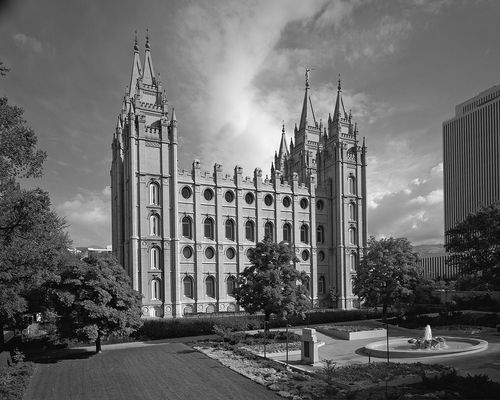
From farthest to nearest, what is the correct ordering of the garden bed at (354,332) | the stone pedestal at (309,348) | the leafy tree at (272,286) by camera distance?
the garden bed at (354,332), the leafy tree at (272,286), the stone pedestal at (309,348)

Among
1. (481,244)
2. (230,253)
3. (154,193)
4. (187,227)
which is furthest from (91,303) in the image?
(481,244)

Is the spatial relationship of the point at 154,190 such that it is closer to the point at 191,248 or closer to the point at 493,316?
the point at 191,248

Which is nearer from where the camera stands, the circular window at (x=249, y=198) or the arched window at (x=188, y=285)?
the arched window at (x=188, y=285)

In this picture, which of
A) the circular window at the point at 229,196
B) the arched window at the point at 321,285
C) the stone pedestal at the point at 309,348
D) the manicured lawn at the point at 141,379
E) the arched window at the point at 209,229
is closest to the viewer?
the manicured lawn at the point at 141,379

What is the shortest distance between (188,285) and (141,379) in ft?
95.0

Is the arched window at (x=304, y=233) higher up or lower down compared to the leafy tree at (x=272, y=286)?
higher up

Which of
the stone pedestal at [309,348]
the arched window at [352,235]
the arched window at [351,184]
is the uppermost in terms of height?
the arched window at [351,184]

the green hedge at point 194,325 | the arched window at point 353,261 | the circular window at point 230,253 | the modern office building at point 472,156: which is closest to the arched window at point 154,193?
the circular window at point 230,253

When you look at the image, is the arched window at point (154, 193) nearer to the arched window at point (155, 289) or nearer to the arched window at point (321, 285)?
the arched window at point (155, 289)

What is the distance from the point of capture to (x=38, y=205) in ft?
54.9

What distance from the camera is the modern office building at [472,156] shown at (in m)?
133

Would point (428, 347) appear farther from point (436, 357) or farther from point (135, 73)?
point (135, 73)

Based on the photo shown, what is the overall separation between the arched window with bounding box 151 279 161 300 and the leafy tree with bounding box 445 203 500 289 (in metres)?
31.5

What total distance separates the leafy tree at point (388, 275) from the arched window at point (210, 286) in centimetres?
1807
